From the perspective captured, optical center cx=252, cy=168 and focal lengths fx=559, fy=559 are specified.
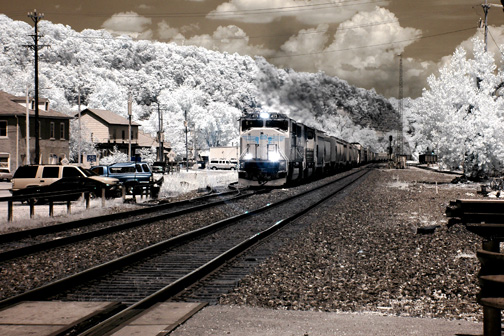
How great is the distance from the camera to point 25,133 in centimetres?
5812

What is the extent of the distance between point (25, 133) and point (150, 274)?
53493 millimetres

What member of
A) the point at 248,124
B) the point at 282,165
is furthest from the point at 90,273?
the point at 248,124

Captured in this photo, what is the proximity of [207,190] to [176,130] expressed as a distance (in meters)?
94.4

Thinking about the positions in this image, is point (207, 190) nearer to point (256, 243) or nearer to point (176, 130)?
point (256, 243)

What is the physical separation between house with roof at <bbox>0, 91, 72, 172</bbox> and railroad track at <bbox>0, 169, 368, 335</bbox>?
44.8 metres

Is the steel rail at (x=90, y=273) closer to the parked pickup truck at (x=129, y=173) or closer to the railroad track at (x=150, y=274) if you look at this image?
the railroad track at (x=150, y=274)

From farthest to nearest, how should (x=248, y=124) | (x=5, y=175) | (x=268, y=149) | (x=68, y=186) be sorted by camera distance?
(x=5, y=175), (x=248, y=124), (x=268, y=149), (x=68, y=186)

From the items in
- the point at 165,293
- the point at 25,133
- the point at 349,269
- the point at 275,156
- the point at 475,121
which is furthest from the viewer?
the point at 25,133

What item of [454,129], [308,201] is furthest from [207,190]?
[454,129]

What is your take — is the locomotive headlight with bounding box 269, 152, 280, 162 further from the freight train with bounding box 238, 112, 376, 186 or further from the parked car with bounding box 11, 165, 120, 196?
the parked car with bounding box 11, 165, 120, 196

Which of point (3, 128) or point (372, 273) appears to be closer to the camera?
point (372, 273)

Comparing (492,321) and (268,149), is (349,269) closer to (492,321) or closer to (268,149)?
(492,321)

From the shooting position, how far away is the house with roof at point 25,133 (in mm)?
56906

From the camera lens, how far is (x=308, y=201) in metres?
25.2
